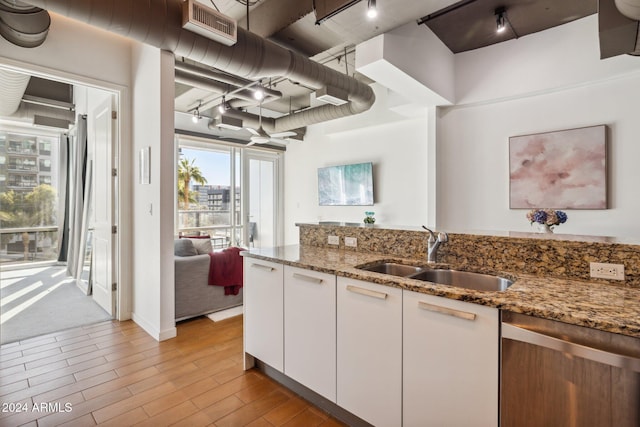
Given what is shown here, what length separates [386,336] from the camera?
62.4 inches

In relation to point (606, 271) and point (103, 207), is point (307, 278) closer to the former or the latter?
point (606, 271)

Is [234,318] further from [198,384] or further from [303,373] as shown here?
[303,373]

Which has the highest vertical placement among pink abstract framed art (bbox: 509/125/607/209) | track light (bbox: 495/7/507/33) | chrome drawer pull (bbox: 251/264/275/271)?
track light (bbox: 495/7/507/33)

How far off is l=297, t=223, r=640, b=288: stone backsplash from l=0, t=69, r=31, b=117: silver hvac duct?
13.5 ft

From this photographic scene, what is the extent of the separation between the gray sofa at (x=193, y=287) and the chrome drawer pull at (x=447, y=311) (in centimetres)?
274

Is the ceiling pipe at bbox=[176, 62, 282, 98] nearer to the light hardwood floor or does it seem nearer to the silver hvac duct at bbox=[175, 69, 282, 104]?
the silver hvac duct at bbox=[175, 69, 282, 104]

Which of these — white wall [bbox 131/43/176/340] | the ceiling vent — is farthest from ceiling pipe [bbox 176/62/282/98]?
the ceiling vent

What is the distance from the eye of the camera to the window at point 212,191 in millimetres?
6141

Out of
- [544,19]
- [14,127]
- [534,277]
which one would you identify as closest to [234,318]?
[534,277]

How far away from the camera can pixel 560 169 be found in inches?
140

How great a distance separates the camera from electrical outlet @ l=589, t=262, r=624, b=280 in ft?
4.82

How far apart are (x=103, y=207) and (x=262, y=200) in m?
3.96

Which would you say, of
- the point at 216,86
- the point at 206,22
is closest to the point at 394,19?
the point at 206,22

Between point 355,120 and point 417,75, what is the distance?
245 cm
